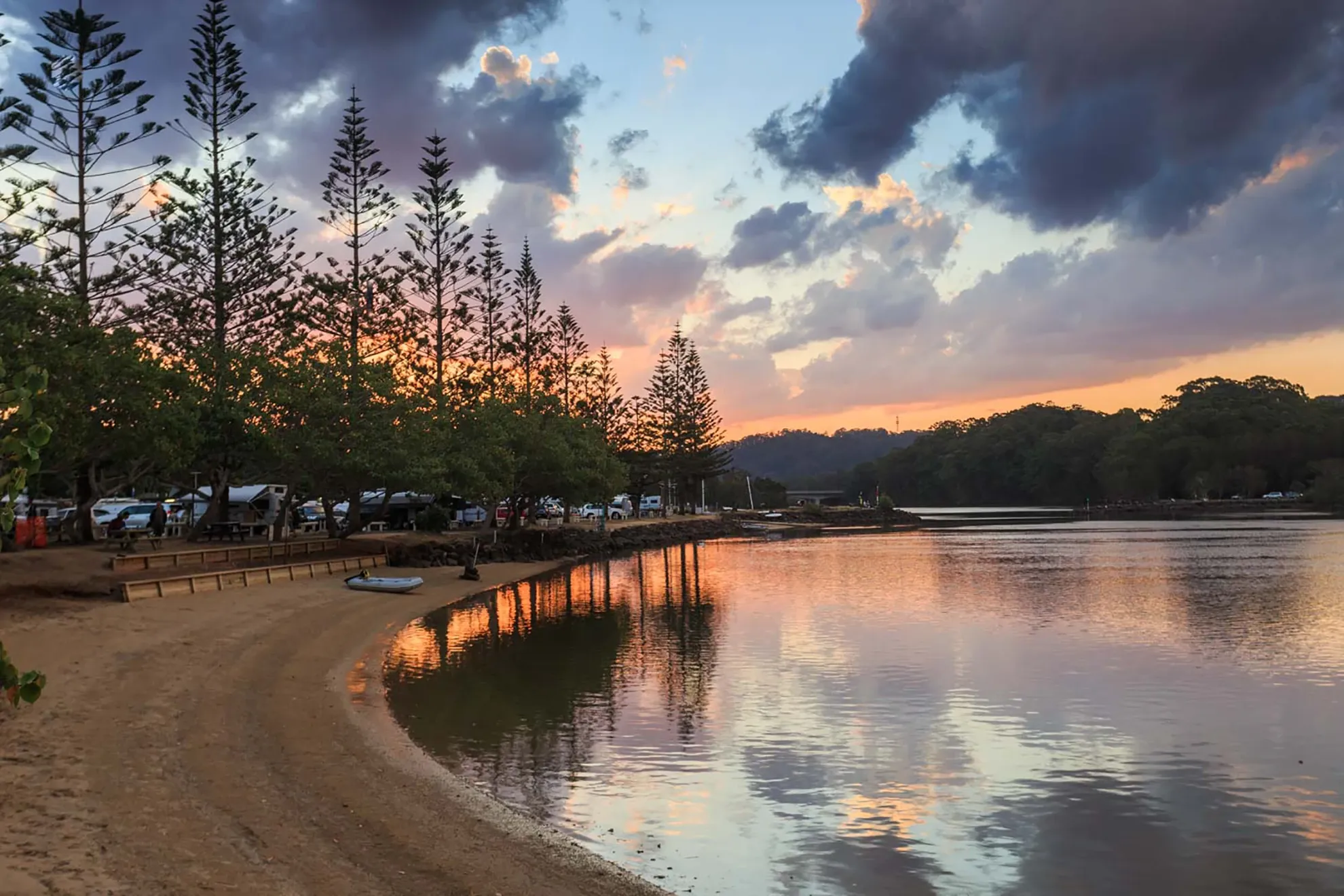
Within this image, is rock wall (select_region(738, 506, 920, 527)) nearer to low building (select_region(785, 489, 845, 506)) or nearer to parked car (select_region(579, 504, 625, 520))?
parked car (select_region(579, 504, 625, 520))

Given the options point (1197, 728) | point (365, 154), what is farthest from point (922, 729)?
point (365, 154)

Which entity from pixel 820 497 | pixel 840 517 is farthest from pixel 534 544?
pixel 820 497

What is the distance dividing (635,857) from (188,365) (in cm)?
3084

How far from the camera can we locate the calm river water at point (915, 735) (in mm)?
9266

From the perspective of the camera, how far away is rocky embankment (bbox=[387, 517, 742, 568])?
38656 mm

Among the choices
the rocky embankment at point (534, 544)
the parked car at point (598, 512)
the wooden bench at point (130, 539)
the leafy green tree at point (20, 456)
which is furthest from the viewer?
the parked car at point (598, 512)

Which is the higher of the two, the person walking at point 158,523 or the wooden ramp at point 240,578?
the person walking at point 158,523

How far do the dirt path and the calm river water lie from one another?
2.88 feet

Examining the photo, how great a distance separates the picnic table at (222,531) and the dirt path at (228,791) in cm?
1563

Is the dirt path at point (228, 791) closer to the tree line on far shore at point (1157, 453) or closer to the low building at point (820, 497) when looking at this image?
the tree line on far shore at point (1157, 453)

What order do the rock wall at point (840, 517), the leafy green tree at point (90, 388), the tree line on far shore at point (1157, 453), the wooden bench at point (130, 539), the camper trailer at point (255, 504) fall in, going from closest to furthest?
the leafy green tree at point (90, 388) → the wooden bench at point (130, 539) → the camper trailer at point (255, 504) → the rock wall at point (840, 517) → the tree line on far shore at point (1157, 453)

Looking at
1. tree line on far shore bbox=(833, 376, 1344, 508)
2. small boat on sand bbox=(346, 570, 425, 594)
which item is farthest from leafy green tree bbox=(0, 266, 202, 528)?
tree line on far shore bbox=(833, 376, 1344, 508)

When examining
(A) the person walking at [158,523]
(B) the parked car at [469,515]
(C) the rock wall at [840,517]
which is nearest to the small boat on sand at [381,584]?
(A) the person walking at [158,523]

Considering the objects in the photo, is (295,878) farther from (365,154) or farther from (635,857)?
→ (365,154)
